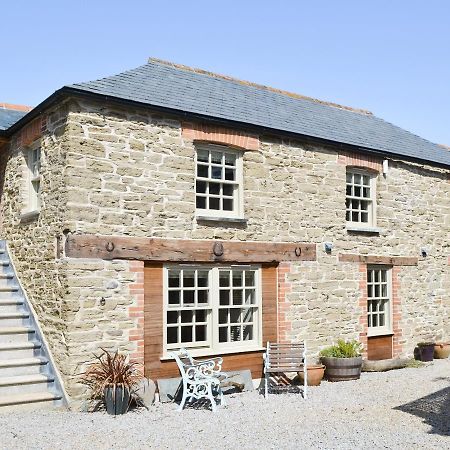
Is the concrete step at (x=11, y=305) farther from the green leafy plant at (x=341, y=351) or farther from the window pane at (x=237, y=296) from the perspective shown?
the green leafy plant at (x=341, y=351)

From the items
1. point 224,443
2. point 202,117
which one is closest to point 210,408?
point 224,443

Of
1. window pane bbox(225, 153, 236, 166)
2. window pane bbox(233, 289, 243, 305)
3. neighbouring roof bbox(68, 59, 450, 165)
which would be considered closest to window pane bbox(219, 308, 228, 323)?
window pane bbox(233, 289, 243, 305)

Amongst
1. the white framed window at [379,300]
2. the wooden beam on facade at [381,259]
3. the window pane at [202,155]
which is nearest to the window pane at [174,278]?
the window pane at [202,155]

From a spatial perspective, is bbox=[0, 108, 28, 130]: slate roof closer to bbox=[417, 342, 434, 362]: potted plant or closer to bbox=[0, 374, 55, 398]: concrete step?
bbox=[0, 374, 55, 398]: concrete step

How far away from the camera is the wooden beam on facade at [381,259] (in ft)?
38.6

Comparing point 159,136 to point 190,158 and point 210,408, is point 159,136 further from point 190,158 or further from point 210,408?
point 210,408

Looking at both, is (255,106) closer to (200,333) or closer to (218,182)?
(218,182)

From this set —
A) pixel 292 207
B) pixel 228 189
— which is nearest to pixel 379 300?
pixel 292 207

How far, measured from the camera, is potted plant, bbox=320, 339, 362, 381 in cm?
1068

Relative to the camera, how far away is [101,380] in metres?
8.16

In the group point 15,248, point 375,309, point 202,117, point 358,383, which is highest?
point 202,117

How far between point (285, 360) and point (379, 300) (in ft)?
13.3

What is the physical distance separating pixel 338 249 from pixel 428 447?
219 inches

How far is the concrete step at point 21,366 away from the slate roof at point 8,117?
5359mm
